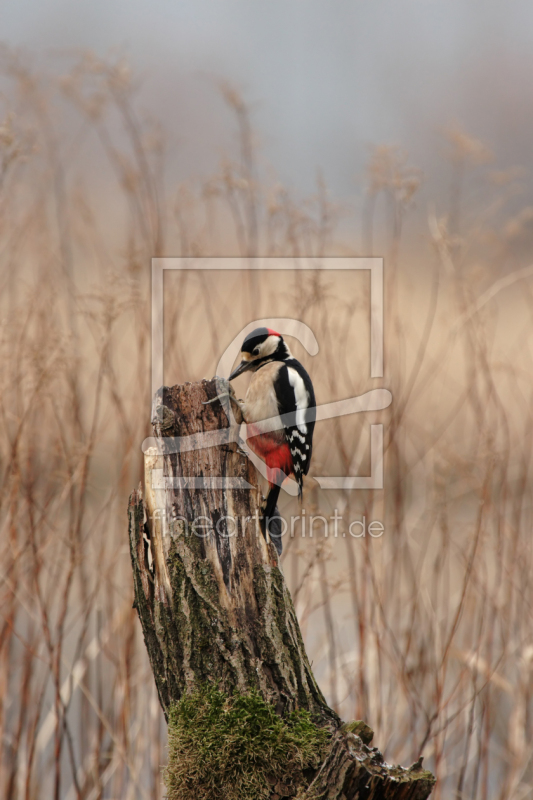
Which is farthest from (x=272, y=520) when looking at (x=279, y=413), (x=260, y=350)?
(x=260, y=350)

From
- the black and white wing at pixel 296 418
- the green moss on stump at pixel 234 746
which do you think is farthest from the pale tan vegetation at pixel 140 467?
the green moss on stump at pixel 234 746

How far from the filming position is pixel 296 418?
213 centimetres

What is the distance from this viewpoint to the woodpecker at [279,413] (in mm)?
2123

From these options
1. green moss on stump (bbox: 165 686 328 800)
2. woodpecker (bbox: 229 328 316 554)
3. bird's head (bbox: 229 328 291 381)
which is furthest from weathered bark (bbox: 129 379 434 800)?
bird's head (bbox: 229 328 291 381)

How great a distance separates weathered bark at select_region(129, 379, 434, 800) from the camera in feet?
4.59

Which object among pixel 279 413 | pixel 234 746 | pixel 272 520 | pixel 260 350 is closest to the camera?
pixel 234 746

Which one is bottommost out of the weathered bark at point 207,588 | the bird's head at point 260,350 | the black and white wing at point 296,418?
the weathered bark at point 207,588

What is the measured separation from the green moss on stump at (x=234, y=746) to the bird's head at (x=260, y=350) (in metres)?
1.11

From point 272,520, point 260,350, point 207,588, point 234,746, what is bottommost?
point 234,746

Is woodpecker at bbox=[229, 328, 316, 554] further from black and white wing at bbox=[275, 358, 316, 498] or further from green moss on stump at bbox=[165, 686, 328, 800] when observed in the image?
green moss on stump at bbox=[165, 686, 328, 800]

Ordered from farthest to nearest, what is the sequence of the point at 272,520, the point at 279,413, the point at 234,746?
1. the point at 279,413
2. the point at 272,520
3. the point at 234,746

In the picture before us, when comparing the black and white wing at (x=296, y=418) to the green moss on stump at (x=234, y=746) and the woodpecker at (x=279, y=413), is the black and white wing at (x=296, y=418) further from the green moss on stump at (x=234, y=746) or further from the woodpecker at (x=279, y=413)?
the green moss on stump at (x=234, y=746)

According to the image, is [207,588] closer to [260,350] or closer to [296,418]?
[296,418]

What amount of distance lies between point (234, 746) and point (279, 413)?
1072 mm
